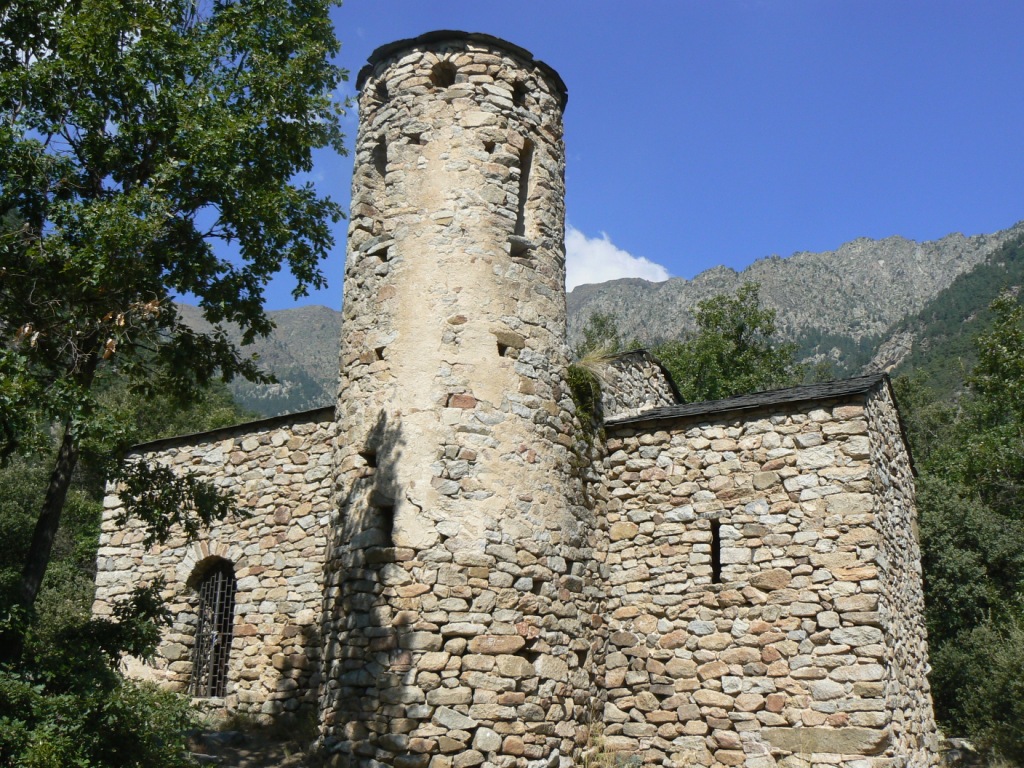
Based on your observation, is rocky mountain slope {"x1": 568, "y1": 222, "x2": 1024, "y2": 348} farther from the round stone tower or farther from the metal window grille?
the round stone tower

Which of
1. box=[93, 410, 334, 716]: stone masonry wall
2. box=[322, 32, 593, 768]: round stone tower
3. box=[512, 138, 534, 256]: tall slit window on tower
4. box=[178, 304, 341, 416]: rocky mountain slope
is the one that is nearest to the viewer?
box=[322, 32, 593, 768]: round stone tower

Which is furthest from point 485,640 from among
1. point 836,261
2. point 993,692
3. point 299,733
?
point 836,261

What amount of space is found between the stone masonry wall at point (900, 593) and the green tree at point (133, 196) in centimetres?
756

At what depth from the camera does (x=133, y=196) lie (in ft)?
30.8

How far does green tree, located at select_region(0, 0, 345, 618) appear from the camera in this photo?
29.7ft

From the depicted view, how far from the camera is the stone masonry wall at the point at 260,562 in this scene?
40.5 feet

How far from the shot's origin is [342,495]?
10227mm

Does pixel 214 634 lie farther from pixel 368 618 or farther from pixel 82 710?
pixel 82 710

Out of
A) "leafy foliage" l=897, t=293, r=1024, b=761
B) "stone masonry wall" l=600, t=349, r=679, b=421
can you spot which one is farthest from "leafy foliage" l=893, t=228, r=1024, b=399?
"stone masonry wall" l=600, t=349, r=679, b=421

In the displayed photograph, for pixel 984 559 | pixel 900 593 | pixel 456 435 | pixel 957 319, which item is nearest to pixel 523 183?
pixel 456 435

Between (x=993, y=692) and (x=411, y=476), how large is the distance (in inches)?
473

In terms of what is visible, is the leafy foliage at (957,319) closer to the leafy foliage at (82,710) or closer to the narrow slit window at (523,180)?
the narrow slit window at (523,180)

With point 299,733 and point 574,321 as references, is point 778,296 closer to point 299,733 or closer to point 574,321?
point 574,321

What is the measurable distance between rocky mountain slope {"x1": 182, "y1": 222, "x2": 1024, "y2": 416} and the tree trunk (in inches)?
3350
